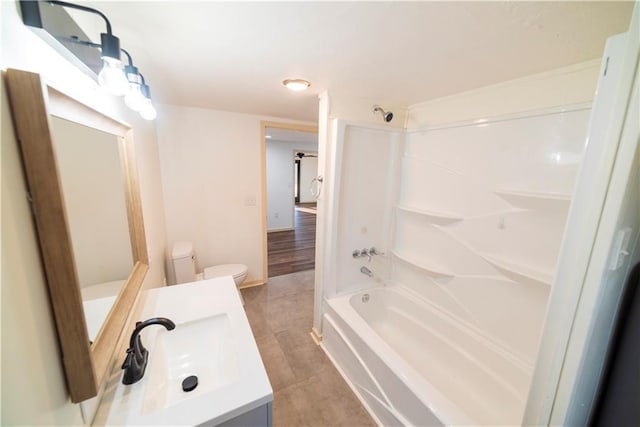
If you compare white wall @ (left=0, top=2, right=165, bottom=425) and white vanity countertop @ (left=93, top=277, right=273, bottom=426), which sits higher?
white wall @ (left=0, top=2, right=165, bottom=425)

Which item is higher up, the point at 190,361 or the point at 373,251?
the point at 373,251

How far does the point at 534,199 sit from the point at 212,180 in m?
2.90

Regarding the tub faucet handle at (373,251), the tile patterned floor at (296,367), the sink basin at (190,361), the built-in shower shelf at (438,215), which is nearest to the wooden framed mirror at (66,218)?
the sink basin at (190,361)

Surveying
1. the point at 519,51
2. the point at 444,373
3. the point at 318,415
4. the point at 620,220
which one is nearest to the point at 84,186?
the point at 620,220

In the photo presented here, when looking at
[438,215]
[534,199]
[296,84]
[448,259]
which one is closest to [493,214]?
[534,199]

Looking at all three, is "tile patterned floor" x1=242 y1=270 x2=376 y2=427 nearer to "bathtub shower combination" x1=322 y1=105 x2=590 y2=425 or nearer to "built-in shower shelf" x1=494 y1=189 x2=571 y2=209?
"bathtub shower combination" x1=322 y1=105 x2=590 y2=425

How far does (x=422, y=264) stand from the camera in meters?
2.10

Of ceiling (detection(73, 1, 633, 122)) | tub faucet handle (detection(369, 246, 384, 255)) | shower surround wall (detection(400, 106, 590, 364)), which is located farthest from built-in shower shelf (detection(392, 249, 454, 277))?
ceiling (detection(73, 1, 633, 122))

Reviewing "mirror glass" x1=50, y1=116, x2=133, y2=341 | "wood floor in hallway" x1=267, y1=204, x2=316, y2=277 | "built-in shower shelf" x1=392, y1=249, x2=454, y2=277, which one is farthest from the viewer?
"wood floor in hallway" x1=267, y1=204, x2=316, y2=277

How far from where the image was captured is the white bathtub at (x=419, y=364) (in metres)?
1.31

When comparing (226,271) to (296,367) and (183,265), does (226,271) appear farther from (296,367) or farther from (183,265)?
(296,367)

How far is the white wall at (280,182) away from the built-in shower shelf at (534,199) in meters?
4.75

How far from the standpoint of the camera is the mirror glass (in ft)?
2.22

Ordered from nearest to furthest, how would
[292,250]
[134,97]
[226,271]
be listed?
[134,97] → [226,271] → [292,250]
